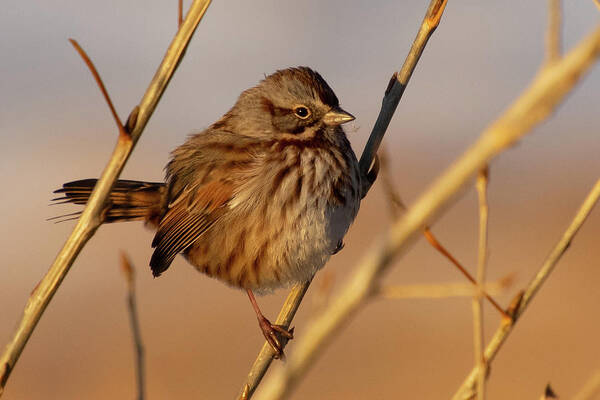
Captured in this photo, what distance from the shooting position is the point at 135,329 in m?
1.86

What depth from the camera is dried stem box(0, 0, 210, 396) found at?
93.7 inches

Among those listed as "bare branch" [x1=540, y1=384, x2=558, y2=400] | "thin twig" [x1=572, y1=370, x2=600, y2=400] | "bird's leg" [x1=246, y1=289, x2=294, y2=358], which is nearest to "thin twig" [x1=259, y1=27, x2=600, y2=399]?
"thin twig" [x1=572, y1=370, x2=600, y2=400]

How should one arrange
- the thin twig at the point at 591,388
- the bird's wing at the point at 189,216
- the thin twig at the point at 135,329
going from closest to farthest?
the thin twig at the point at 135,329, the thin twig at the point at 591,388, the bird's wing at the point at 189,216

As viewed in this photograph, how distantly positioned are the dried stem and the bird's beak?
7.73 feet

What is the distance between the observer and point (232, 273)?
4.98 metres

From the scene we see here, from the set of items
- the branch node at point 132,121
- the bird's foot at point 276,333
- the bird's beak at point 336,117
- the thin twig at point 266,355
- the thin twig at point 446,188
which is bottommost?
the bird's foot at point 276,333

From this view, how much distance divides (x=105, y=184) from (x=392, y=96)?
1804 millimetres

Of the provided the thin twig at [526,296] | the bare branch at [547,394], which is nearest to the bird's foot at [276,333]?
the thin twig at [526,296]

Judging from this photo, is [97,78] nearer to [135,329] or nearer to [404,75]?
[135,329]

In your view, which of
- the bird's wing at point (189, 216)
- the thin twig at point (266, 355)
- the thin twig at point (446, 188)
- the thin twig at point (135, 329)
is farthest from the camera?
the bird's wing at point (189, 216)

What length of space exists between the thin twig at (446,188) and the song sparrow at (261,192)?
2947 mm

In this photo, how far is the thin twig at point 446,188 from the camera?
1.31 metres

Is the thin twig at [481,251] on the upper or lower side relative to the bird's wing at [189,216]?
upper

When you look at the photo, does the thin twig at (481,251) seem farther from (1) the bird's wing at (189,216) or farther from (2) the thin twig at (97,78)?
(1) the bird's wing at (189,216)
